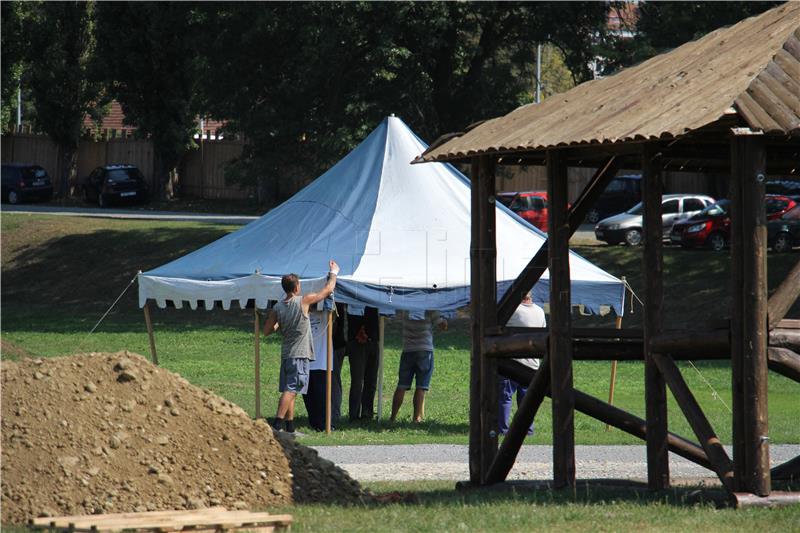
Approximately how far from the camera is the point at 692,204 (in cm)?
3941

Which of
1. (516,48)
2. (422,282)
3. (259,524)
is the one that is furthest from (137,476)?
(516,48)

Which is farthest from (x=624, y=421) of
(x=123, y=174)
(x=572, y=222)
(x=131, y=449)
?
(x=123, y=174)

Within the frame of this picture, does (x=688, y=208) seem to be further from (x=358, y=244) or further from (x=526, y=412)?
(x=526, y=412)

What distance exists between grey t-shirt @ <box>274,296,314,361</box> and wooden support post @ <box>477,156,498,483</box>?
3488mm

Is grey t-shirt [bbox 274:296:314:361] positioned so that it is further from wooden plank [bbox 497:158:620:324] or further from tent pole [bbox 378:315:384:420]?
wooden plank [bbox 497:158:620:324]

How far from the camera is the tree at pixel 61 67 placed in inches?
1881

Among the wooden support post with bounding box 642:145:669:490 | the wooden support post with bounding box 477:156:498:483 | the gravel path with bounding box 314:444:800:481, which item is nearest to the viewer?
the wooden support post with bounding box 642:145:669:490

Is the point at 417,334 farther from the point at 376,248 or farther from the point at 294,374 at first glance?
the point at 294,374

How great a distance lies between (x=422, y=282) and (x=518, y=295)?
372cm

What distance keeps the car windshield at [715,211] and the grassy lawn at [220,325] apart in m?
1.36

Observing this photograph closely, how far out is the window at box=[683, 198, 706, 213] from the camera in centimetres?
3938

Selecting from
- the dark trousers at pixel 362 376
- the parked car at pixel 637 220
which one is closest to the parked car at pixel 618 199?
the parked car at pixel 637 220

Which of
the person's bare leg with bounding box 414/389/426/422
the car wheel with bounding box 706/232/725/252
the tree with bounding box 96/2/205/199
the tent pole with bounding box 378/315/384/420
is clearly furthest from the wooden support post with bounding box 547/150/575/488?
the tree with bounding box 96/2/205/199

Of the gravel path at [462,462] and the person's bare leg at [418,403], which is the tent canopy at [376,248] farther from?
the gravel path at [462,462]
